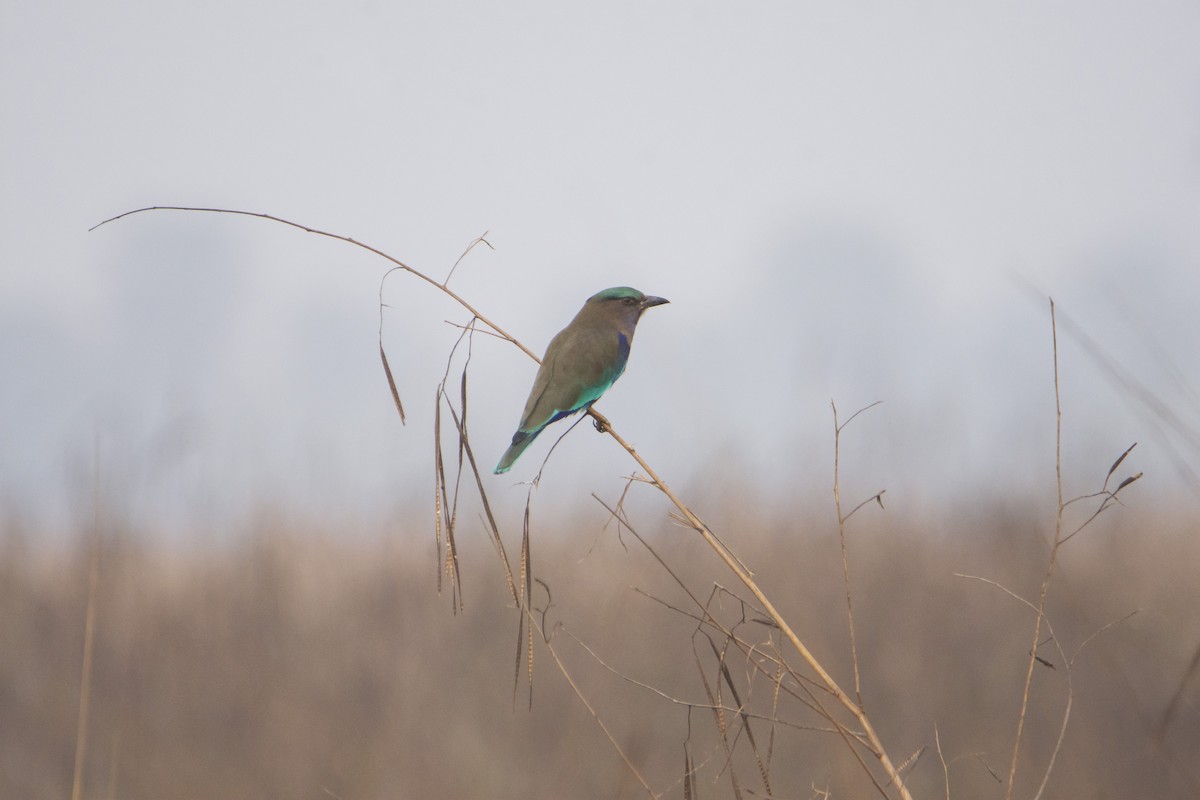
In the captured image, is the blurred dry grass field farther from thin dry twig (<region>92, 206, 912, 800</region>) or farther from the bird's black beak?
thin dry twig (<region>92, 206, 912, 800</region>)

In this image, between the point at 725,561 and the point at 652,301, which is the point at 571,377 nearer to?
the point at 652,301

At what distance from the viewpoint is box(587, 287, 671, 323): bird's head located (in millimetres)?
3975

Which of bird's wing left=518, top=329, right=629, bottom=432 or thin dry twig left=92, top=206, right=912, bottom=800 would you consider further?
→ bird's wing left=518, top=329, right=629, bottom=432

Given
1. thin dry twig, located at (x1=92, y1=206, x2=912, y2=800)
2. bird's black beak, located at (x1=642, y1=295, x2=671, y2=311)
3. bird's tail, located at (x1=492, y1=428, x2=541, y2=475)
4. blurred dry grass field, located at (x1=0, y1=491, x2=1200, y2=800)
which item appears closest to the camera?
thin dry twig, located at (x1=92, y1=206, x2=912, y2=800)

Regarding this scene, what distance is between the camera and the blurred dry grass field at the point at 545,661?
543 centimetres

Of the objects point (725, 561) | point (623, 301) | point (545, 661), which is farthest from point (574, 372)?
point (545, 661)

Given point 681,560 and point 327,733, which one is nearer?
point 327,733

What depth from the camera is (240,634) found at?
20.1ft

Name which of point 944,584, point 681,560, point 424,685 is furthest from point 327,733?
point 944,584

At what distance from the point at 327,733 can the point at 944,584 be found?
4.20 meters

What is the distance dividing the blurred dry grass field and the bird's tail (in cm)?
180

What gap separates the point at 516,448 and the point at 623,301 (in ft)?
3.50

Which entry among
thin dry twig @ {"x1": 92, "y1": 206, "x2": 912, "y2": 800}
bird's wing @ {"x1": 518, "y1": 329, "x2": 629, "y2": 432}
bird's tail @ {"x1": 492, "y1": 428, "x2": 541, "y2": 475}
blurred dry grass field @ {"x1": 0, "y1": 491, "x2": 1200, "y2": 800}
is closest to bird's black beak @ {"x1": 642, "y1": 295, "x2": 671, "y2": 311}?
bird's wing @ {"x1": 518, "y1": 329, "x2": 629, "y2": 432}

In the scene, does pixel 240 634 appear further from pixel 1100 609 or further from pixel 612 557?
pixel 1100 609
